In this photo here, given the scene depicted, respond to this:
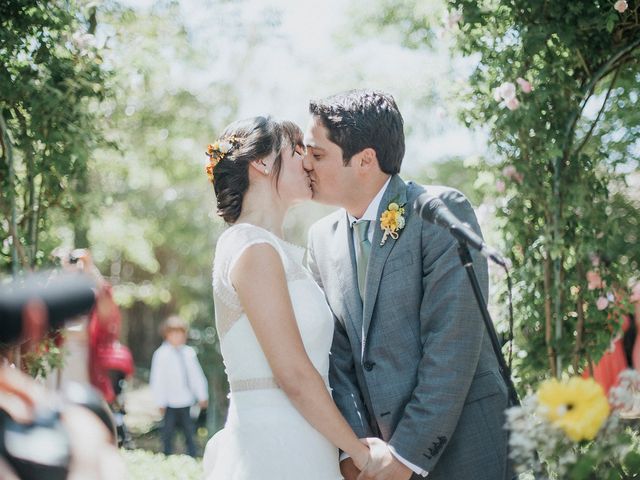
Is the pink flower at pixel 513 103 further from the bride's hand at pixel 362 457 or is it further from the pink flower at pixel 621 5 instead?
the bride's hand at pixel 362 457

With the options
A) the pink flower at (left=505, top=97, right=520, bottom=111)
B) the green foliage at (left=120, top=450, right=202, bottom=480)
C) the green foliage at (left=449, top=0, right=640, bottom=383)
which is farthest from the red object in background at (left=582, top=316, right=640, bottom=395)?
the green foliage at (left=120, top=450, right=202, bottom=480)

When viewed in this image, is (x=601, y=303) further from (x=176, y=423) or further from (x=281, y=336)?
(x=176, y=423)

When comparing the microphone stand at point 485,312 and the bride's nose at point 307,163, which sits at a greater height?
the bride's nose at point 307,163

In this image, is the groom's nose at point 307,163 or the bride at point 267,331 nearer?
the bride at point 267,331

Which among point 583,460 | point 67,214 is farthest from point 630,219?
point 67,214

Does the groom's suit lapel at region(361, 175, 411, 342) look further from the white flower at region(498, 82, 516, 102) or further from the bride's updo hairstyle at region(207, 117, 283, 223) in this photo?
the white flower at region(498, 82, 516, 102)

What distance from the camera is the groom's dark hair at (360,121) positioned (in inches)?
122

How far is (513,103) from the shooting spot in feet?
15.5

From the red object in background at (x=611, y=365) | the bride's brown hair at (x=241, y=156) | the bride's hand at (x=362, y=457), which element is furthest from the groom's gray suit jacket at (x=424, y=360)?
the red object in background at (x=611, y=365)

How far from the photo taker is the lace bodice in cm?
280

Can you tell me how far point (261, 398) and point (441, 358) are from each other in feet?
2.15

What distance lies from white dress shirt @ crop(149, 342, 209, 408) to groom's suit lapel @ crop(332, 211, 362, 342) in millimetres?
7114

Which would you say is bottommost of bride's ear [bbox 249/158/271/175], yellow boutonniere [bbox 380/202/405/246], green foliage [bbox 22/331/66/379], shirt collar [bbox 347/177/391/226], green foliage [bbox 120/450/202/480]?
green foliage [bbox 120/450/202/480]

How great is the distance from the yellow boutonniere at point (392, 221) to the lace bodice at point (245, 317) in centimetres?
36
